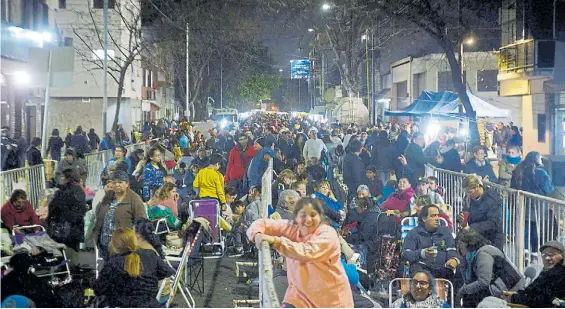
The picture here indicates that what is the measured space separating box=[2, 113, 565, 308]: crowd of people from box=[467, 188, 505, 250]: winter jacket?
1cm

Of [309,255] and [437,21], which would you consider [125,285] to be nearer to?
[309,255]

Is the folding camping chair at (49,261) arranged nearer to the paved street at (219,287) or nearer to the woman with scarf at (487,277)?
the paved street at (219,287)

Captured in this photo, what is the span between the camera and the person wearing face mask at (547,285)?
21.0 ft

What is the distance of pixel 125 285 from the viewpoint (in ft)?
20.4

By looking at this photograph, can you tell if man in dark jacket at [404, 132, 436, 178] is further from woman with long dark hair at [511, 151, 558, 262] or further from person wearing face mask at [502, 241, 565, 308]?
person wearing face mask at [502, 241, 565, 308]

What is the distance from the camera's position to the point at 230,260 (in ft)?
38.1

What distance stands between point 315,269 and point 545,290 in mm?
2332

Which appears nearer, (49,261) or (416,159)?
(49,261)

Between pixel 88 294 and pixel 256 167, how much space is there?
22.7 feet

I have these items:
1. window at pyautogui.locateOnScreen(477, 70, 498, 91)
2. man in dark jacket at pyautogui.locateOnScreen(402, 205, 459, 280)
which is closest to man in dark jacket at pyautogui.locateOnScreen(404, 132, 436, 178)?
man in dark jacket at pyautogui.locateOnScreen(402, 205, 459, 280)

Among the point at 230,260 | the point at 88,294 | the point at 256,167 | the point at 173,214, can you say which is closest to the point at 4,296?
the point at 88,294

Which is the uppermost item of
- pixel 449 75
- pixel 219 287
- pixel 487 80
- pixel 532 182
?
pixel 449 75

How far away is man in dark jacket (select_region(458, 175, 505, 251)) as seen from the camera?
897 centimetres

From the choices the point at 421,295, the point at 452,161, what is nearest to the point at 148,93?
the point at 452,161
